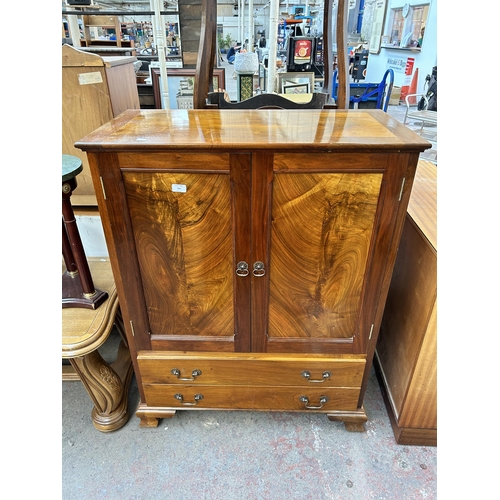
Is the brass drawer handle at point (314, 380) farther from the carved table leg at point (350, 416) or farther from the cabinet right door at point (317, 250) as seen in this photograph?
the carved table leg at point (350, 416)

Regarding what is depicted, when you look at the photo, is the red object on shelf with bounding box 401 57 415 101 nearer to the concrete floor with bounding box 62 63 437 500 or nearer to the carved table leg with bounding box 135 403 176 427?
the concrete floor with bounding box 62 63 437 500

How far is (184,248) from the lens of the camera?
41.1 inches

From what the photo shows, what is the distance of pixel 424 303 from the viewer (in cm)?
119

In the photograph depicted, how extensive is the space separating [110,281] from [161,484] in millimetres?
779

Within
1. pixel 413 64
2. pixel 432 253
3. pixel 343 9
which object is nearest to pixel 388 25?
pixel 413 64

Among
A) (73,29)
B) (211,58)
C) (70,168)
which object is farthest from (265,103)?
(73,29)

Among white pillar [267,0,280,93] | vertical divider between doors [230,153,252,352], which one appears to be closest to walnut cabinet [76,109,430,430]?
vertical divider between doors [230,153,252,352]

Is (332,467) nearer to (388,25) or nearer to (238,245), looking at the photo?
(238,245)

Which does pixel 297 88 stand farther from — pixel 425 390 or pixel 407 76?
pixel 407 76

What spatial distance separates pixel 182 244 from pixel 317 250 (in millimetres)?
401

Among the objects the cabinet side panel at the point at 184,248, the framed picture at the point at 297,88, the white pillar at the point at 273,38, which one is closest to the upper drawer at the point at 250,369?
the cabinet side panel at the point at 184,248

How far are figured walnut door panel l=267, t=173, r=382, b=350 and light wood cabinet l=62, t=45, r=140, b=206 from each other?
1048 millimetres

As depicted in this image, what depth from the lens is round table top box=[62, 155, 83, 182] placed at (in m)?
1.05

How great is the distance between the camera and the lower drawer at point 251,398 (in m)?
1.32
